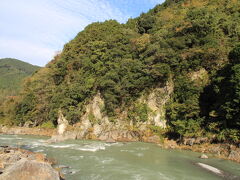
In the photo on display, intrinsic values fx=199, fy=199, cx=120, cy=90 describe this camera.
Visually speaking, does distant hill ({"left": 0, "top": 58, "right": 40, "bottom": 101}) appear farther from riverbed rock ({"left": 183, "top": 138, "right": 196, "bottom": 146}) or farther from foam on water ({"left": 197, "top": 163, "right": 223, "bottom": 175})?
foam on water ({"left": 197, "top": 163, "right": 223, "bottom": 175})

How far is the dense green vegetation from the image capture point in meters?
21.5

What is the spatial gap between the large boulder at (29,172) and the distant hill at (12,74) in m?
76.4

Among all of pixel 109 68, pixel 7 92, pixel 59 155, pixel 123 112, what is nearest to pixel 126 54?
pixel 109 68

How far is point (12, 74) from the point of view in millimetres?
122875

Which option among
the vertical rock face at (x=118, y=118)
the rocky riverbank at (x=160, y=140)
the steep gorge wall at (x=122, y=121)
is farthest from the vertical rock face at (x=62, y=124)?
the vertical rock face at (x=118, y=118)

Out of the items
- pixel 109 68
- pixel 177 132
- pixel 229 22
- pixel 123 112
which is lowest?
pixel 177 132

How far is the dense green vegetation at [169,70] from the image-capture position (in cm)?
2148

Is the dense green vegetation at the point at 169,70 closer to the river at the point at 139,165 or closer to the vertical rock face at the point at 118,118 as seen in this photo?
the vertical rock face at the point at 118,118

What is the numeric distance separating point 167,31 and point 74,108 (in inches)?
807

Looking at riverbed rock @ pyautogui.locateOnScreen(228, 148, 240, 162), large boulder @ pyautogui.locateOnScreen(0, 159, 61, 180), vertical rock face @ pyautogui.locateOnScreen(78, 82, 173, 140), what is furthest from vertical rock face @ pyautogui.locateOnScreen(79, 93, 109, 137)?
large boulder @ pyautogui.locateOnScreen(0, 159, 61, 180)

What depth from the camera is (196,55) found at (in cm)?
2647

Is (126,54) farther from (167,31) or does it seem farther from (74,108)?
(74,108)

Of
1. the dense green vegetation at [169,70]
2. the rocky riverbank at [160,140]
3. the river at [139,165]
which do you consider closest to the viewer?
the river at [139,165]

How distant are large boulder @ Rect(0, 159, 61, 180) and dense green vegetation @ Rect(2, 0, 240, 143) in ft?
54.9
